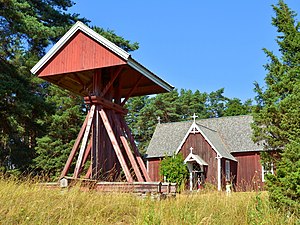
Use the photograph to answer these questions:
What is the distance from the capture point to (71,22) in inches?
919

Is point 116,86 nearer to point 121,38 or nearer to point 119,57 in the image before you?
point 119,57

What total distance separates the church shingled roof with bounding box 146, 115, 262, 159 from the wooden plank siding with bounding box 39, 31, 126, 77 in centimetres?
1818

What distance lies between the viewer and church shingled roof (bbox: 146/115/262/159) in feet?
93.6

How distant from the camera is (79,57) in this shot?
10617 millimetres

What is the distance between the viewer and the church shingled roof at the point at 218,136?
2854 cm

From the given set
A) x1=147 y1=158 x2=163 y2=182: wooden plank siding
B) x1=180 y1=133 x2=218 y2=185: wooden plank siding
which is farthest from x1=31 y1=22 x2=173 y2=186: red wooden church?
x1=147 y1=158 x2=163 y2=182: wooden plank siding

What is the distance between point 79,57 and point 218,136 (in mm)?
21891

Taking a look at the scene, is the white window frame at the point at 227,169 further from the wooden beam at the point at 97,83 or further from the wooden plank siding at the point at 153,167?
the wooden beam at the point at 97,83

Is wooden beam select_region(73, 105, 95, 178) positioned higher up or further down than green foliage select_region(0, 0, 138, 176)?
further down

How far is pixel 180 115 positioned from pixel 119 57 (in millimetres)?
43796

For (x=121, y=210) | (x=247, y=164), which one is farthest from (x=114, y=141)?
(x=247, y=164)

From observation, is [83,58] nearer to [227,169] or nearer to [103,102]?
[103,102]

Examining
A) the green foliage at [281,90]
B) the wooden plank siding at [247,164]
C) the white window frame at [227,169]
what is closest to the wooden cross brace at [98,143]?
the green foliage at [281,90]

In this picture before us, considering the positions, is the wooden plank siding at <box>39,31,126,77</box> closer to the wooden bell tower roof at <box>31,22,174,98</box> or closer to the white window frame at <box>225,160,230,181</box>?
the wooden bell tower roof at <box>31,22,174,98</box>
